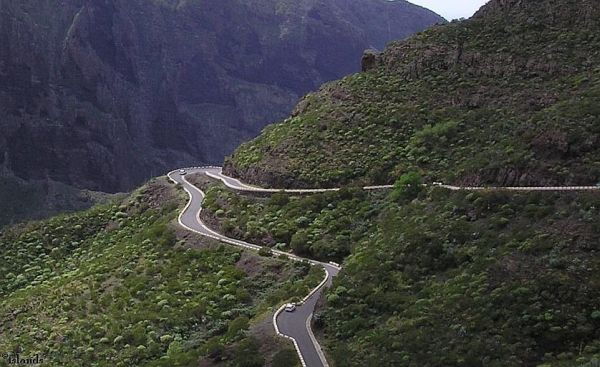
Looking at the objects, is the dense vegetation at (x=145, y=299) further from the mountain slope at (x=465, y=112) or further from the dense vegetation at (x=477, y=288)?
the mountain slope at (x=465, y=112)

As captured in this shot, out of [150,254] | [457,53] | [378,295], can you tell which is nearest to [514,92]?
[457,53]

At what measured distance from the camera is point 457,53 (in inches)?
2448

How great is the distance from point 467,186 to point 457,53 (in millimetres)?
22778

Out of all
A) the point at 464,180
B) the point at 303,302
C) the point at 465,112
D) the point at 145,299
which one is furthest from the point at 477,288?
the point at 465,112

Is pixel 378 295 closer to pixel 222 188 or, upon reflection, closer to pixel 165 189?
pixel 222 188

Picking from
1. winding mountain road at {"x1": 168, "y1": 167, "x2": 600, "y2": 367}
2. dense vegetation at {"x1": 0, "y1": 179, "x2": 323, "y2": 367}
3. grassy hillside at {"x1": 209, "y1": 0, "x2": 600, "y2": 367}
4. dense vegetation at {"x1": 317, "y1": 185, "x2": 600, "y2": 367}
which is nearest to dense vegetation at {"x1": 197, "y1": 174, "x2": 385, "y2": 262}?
grassy hillside at {"x1": 209, "y1": 0, "x2": 600, "y2": 367}

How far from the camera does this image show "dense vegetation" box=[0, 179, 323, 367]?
3853 cm

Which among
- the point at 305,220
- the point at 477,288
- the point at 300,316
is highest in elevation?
the point at 477,288

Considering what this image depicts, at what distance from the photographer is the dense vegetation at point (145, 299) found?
126 ft

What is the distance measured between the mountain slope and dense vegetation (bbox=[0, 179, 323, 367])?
11.8 meters

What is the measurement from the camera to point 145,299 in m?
46.6

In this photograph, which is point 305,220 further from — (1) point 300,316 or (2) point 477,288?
(2) point 477,288

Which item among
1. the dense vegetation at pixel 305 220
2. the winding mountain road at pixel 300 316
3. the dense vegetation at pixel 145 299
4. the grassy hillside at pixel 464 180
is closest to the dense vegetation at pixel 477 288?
the grassy hillside at pixel 464 180

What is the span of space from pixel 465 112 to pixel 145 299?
28.0m
